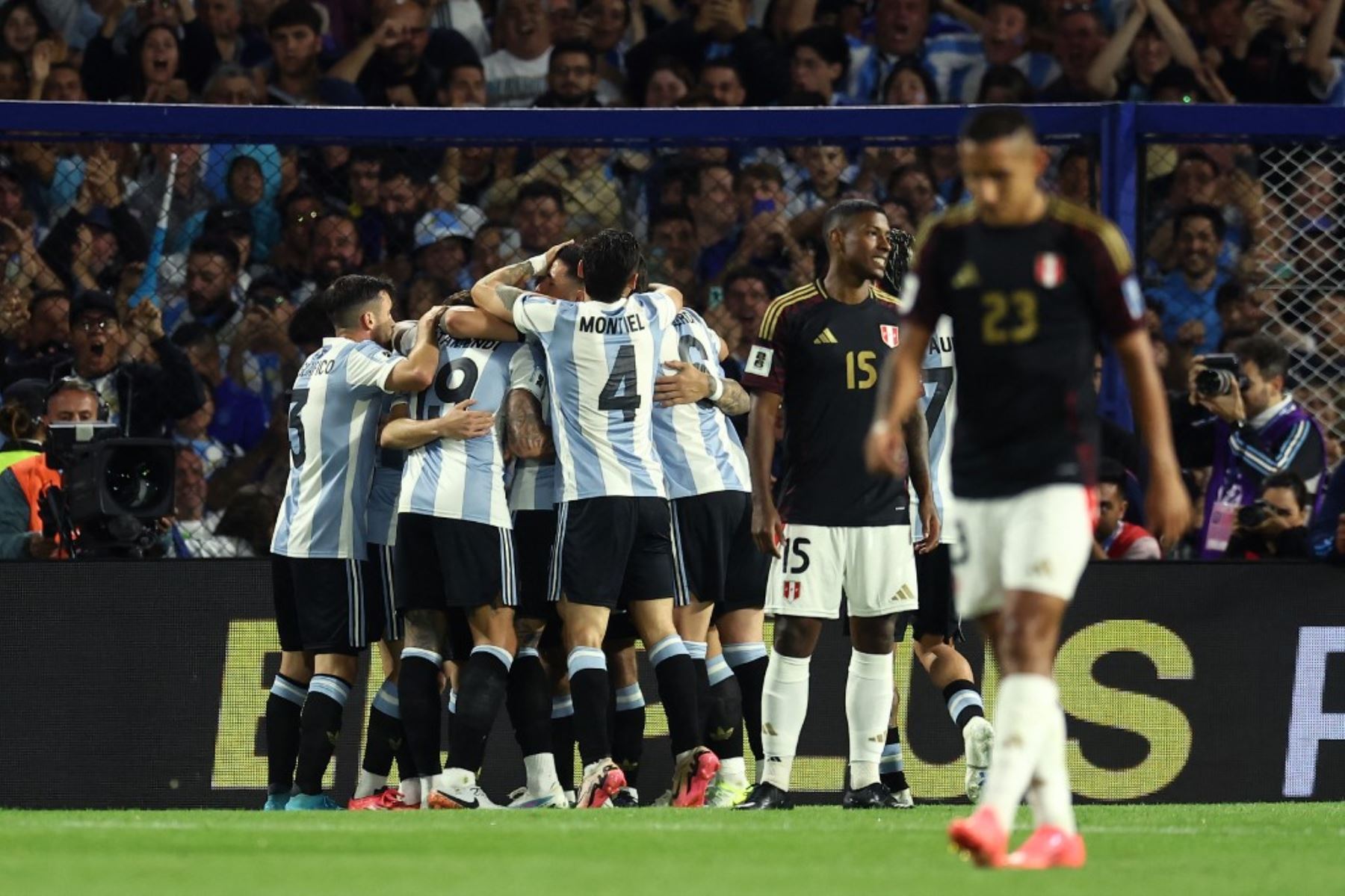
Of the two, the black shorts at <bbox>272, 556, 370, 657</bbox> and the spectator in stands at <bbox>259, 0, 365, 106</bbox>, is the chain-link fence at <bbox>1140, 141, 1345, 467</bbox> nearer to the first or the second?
the black shorts at <bbox>272, 556, 370, 657</bbox>

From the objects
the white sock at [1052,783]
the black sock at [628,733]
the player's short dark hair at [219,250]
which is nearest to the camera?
the white sock at [1052,783]

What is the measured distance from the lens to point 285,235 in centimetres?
1160

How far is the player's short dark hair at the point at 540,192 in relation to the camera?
11.3m

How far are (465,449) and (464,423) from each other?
10cm

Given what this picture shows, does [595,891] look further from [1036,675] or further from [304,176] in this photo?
[304,176]

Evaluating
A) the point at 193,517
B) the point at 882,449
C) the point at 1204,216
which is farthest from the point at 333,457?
the point at 1204,216

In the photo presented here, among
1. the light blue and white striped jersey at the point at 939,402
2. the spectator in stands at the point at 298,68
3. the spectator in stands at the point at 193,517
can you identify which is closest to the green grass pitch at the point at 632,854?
the light blue and white striped jersey at the point at 939,402

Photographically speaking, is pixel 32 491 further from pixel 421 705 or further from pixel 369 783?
pixel 421 705

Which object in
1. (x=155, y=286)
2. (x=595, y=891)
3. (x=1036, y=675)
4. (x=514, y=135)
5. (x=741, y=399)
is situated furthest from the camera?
(x=155, y=286)

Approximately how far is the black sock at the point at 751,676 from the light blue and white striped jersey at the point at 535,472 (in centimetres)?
106

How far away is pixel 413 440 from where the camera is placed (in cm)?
881

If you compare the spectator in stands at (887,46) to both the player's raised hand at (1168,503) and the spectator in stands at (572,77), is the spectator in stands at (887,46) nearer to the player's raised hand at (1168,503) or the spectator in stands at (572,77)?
the spectator in stands at (572,77)

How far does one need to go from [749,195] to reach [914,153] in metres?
0.86

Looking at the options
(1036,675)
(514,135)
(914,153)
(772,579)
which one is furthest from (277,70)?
(1036,675)
